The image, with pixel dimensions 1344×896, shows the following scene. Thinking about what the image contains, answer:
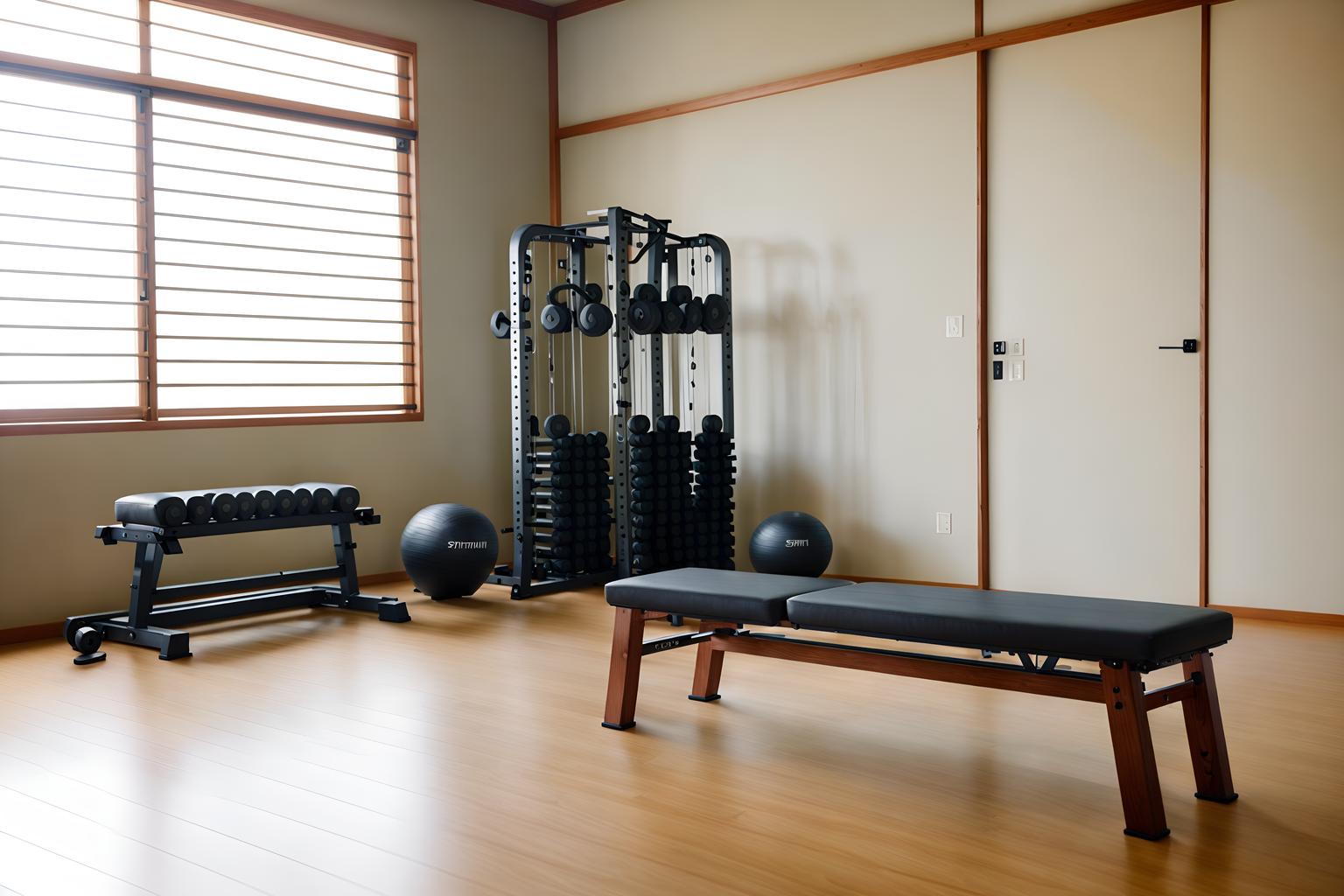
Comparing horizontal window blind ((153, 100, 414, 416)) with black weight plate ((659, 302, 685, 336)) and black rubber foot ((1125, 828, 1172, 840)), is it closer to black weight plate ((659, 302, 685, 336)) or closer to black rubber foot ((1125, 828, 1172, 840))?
black weight plate ((659, 302, 685, 336))

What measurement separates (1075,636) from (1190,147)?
3125 mm

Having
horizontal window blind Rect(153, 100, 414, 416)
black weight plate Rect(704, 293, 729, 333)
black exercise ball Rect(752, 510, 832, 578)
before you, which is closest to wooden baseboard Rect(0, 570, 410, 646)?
horizontal window blind Rect(153, 100, 414, 416)

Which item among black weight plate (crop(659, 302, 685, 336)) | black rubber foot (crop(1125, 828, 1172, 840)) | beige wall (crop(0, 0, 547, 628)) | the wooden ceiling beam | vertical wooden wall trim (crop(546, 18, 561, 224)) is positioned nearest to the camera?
black rubber foot (crop(1125, 828, 1172, 840))

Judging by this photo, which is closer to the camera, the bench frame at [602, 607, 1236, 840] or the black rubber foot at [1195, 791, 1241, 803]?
the bench frame at [602, 607, 1236, 840]

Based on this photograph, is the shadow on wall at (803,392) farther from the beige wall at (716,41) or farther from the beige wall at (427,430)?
the beige wall at (427,430)

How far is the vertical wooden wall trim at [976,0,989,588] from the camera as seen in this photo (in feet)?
17.0

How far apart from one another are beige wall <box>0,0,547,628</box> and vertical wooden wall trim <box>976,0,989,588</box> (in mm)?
2812

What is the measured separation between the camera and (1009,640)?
96.9 inches

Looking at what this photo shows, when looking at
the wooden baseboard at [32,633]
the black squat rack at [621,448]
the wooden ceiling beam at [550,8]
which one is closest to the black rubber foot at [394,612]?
the black squat rack at [621,448]

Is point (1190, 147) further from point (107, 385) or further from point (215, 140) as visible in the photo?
point (107, 385)

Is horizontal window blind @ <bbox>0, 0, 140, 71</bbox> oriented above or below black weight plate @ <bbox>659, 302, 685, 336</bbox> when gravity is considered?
above

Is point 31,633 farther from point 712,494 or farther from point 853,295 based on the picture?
point 853,295

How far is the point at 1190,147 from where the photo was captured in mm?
4656

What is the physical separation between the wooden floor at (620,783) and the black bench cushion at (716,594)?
37cm
